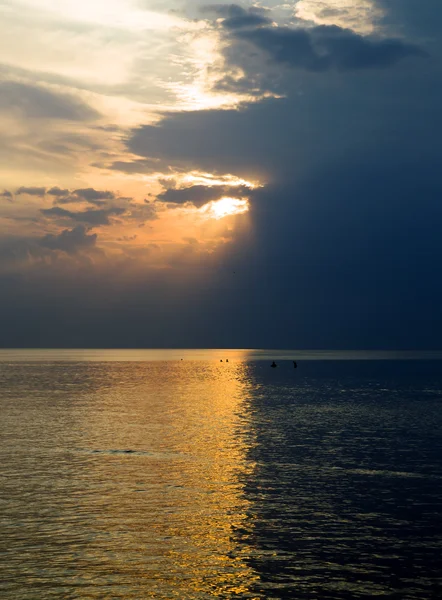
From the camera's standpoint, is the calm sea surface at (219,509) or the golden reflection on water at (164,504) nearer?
the calm sea surface at (219,509)

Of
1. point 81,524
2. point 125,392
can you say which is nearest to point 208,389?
point 125,392

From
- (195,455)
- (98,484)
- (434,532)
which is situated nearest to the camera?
(434,532)

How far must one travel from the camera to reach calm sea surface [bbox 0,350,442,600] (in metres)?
28.4

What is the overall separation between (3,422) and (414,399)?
73.9 m

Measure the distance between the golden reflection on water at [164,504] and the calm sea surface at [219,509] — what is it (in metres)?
0.13

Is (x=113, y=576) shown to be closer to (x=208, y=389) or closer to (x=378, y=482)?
(x=378, y=482)

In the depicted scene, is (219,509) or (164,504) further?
(164,504)

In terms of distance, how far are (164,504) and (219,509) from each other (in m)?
3.54

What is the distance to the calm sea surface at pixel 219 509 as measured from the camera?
28.4 m

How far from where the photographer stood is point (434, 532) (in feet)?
115

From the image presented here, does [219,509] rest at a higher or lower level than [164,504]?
lower

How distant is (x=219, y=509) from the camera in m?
41.1

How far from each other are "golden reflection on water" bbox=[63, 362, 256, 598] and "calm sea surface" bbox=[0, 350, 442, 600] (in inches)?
4.9

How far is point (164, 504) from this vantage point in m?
41.8
